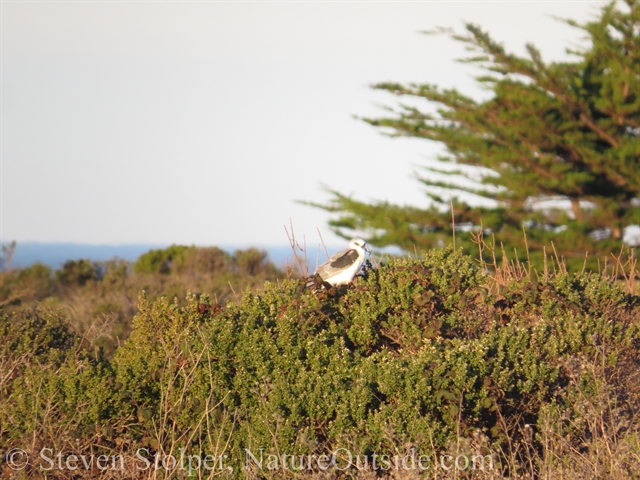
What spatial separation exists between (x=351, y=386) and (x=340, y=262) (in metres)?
1.66

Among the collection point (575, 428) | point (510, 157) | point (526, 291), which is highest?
point (526, 291)

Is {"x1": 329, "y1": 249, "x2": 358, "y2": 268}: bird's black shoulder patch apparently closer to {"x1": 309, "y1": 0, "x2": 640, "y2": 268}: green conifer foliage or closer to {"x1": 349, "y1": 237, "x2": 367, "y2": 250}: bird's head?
{"x1": 349, "y1": 237, "x2": 367, "y2": 250}: bird's head

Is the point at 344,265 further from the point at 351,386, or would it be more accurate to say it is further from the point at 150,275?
the point at 150,275

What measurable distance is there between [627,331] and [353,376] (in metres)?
2.04

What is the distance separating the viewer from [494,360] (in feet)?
12.7

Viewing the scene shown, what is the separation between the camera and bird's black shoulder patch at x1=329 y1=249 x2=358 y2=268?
5.30m

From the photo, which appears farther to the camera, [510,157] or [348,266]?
[510,157]

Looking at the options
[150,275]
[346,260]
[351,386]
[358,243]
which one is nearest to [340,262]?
[346,260]

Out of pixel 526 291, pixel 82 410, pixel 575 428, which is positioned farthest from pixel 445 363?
pixel 82 410

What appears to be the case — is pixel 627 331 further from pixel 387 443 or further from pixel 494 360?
pixel 387 443

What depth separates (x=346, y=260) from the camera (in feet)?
17.5

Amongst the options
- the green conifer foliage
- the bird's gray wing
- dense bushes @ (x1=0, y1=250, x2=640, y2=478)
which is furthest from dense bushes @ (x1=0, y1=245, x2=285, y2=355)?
dense bushes @ (x1=0, y1=250, x2=640, y2=478)

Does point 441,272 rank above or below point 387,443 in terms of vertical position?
above

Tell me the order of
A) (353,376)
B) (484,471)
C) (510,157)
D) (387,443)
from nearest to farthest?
(484,471), (387,443), (353,376), (510,157)
